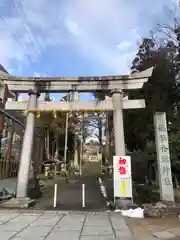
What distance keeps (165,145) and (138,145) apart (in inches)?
539

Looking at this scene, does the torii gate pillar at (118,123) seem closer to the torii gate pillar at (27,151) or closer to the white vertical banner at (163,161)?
the white vertical banner at (163,161)

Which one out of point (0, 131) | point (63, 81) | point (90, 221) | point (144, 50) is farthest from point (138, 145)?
point (90, 221)

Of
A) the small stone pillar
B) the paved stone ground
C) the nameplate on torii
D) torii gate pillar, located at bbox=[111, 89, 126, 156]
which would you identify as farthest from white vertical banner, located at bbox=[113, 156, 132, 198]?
the nameplate on torii

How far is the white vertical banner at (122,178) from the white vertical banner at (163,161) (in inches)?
62.5

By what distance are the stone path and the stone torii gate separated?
3.82 m

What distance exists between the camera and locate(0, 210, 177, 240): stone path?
636 centimetres

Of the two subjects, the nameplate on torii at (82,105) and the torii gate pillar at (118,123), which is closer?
the torii gate pillar at (118,123)

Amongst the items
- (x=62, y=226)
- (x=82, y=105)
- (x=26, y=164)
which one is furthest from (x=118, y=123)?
(x=62, y=226)

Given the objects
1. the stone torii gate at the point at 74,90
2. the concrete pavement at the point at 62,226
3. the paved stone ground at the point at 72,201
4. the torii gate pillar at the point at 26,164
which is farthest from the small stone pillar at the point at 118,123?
the torii gate pillar at the point at 26,164

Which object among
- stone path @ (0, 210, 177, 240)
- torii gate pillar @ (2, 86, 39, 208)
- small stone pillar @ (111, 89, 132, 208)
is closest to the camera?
stone path @ (0, 210, 177, 240)

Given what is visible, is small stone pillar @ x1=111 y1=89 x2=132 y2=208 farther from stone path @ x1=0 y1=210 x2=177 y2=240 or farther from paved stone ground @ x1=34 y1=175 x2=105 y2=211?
stone path @ x1=0 y1=210 x2=177 y2=240

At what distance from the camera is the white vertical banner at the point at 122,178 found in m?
11.1

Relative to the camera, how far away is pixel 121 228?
737 centimetres

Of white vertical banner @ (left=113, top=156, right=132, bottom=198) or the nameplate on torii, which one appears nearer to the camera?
white vertical banner @ (left=113, top=156, right=132, bottom=198)
